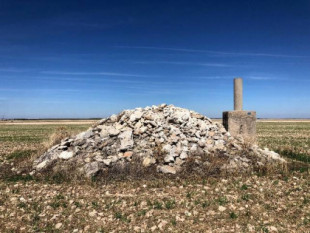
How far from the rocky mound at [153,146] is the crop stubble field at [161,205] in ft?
4.12

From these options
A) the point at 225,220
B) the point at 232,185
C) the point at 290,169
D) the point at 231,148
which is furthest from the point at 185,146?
the point at 225,220

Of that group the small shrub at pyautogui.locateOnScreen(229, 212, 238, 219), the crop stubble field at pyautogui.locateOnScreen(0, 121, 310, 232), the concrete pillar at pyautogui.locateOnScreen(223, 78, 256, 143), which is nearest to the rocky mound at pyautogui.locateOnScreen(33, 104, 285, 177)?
the crop stubble field at pyautogui.locateOnScreen(0, 121, 310, 232)

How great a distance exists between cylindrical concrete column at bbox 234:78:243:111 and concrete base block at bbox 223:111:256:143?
35.8 inches

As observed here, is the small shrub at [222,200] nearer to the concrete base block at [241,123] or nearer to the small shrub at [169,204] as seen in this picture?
the small shrub at [169,204]

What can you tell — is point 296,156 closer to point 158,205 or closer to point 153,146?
point 153,146

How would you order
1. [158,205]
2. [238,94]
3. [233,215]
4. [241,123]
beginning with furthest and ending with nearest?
[238,94] < [241,123] < [158,205] < [233,215]

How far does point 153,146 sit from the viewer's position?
39.6 ft

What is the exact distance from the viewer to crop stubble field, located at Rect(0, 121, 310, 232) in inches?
257

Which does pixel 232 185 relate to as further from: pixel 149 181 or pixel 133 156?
pixel 133 156

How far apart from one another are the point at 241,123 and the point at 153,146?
21.9 feet

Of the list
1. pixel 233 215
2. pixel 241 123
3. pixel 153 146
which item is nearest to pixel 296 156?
pixel 241 123

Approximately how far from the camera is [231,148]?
496 inches

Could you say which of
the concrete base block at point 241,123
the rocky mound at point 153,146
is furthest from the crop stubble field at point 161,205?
the concrete base block at point 241,123

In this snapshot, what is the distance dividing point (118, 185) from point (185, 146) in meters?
3.69
